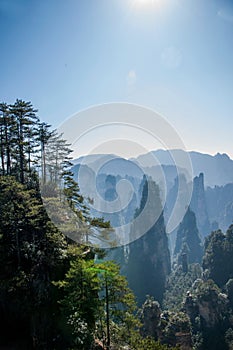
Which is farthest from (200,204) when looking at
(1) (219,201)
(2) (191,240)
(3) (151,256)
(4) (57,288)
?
(4) (57,288)

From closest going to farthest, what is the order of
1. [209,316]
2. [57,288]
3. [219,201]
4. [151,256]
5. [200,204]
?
1. [57,288]
2. [209,316]
3. [151,256]
4. [200,204]
5. [219,201]

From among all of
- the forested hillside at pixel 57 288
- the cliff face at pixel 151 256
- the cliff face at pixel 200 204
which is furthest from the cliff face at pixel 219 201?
the forested hillside at pixel 57 288

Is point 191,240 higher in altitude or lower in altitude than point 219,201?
→ lower

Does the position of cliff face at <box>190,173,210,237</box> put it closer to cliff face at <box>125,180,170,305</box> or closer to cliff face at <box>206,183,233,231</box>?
cliff face at <box>206,183,233,231</box>

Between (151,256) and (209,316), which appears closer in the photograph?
(209,316)

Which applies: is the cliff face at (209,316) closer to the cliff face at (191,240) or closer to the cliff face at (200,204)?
the cliff face at (191,240)

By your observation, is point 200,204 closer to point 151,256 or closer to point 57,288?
point 151,256

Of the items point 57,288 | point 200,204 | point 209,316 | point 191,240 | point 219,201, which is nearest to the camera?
point 57,288

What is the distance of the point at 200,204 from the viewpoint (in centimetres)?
13362

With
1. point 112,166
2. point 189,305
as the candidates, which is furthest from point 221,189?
point 189,305

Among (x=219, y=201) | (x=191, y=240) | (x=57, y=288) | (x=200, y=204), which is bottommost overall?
(x=57, y=288)

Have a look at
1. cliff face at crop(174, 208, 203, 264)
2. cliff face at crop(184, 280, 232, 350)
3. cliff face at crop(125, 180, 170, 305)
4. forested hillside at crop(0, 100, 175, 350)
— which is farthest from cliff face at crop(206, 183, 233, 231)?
forested hillside at crop(0, 100, 175, 350)

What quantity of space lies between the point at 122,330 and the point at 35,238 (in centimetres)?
580

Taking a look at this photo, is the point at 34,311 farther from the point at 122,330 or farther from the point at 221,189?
the point at 221,189
